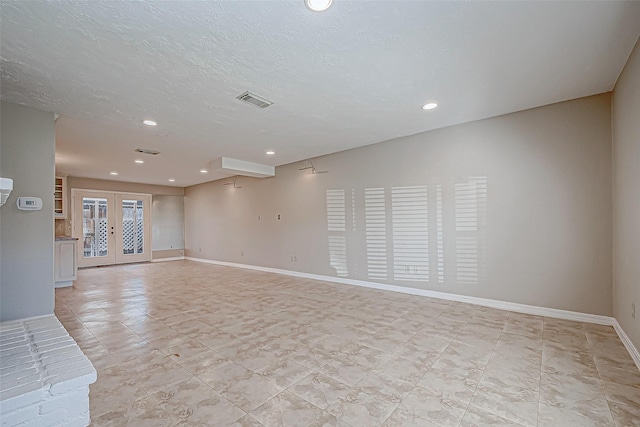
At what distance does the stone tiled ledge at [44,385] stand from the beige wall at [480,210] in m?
4.16

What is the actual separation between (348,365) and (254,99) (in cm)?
287

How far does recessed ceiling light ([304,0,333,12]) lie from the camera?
5.74ft

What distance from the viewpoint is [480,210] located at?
3.96 meters

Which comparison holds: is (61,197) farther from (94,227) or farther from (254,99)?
(254,99)

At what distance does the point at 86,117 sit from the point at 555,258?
6.17 m

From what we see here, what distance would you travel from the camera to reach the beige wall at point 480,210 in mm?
3264

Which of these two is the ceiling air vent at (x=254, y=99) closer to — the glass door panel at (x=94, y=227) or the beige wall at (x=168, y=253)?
the glass door panel at (x=94, y=227)

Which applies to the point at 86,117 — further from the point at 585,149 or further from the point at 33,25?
the point at 585,149

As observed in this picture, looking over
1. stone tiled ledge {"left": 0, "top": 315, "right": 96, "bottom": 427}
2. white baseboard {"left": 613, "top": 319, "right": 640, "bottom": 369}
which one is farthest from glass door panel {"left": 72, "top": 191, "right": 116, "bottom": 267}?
white baseboard {"left": 613, "top": 319, "right": 640, "bottom": 369}

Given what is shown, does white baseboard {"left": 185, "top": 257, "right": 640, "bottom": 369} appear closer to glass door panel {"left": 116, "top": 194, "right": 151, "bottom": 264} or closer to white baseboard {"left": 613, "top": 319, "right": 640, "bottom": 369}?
white baseboard {"left": 613, "top": 319, "right": 640, "bottom": 369}

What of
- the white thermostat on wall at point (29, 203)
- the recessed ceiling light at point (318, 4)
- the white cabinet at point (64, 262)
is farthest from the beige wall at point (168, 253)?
the recessed ceiling light at point (318, 4)

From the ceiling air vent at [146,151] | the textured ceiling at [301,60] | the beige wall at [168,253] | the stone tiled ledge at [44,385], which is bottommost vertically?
the beige wall at [168,253]

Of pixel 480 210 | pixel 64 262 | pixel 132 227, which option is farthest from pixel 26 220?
pixel 132 227

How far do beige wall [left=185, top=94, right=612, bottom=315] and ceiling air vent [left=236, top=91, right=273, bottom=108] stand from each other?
244 cm
